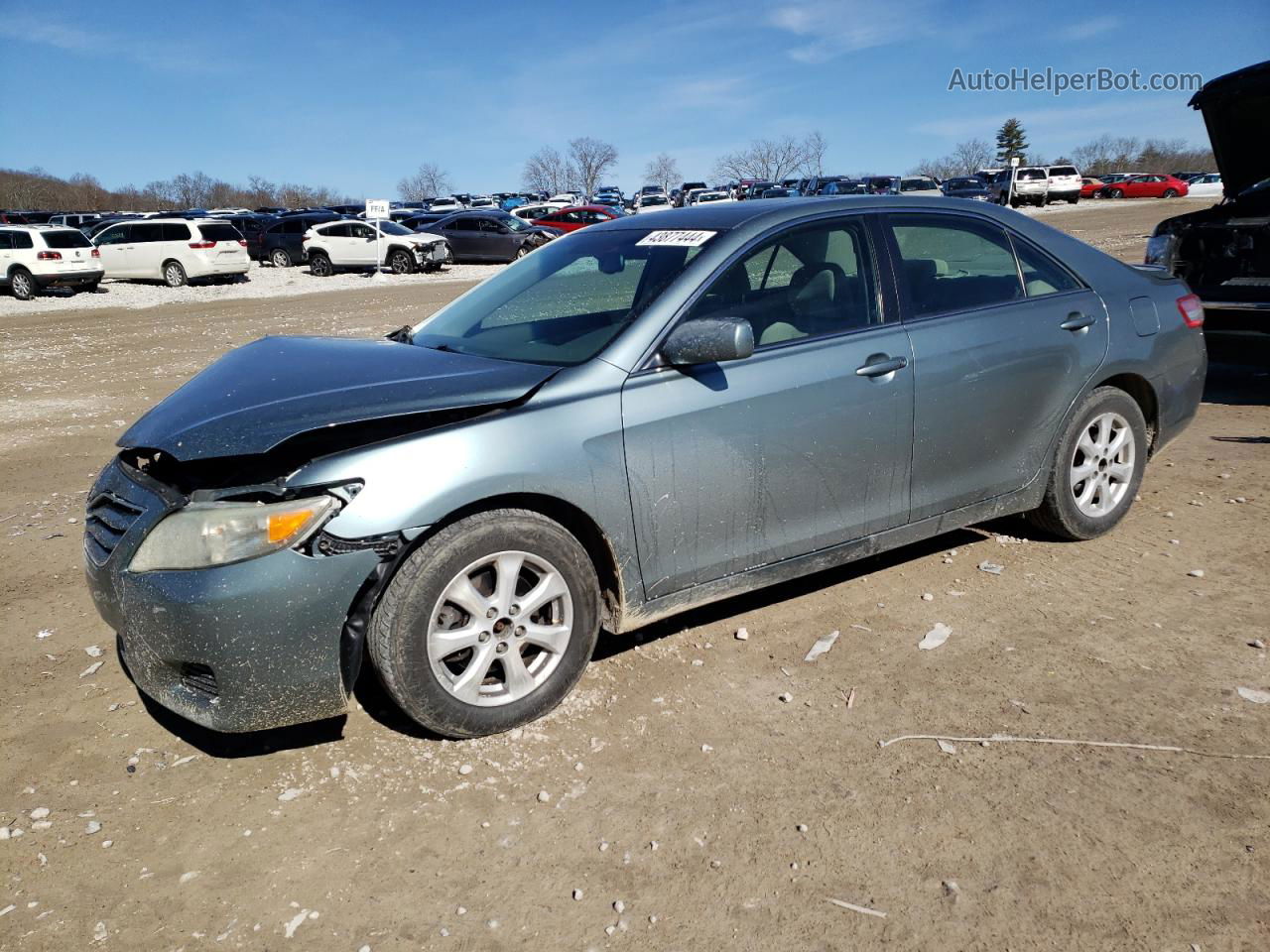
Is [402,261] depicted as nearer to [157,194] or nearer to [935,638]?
[935,638]

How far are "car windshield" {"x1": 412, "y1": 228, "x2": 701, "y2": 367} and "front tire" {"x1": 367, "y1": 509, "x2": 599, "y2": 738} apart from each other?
0.72m

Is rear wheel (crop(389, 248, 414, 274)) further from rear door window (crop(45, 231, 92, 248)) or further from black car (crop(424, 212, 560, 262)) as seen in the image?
rear door window (crop(45, 231, 92, 248))

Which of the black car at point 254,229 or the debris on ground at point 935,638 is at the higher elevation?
the black car at point 254,229

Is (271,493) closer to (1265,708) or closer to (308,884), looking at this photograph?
(308,884)

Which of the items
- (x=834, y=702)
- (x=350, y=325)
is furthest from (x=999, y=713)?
(x=350, y=325)

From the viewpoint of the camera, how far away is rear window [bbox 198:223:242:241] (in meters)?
25.9

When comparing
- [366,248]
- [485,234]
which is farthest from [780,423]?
[485,234]

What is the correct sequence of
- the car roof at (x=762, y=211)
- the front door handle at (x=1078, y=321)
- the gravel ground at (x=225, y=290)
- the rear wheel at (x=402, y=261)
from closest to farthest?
the car roof at (x=762, y=211) < the front door handle at (x=1078, y=321) < the gravel ground at (x=225, y=290) < the rear wheel at (x=402, y=261)

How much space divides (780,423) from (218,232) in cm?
2581

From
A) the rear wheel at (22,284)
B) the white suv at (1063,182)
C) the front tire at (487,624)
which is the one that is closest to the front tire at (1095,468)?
the front tire at (487,624)

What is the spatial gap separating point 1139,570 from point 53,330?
17633mm

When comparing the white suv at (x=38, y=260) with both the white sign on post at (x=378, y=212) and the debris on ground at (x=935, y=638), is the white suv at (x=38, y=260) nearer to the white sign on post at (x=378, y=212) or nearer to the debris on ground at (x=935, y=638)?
the white sign on post at (x=378, y=212)

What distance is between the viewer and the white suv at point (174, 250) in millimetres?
25859

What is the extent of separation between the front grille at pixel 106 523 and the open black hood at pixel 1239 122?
27.0 ft
